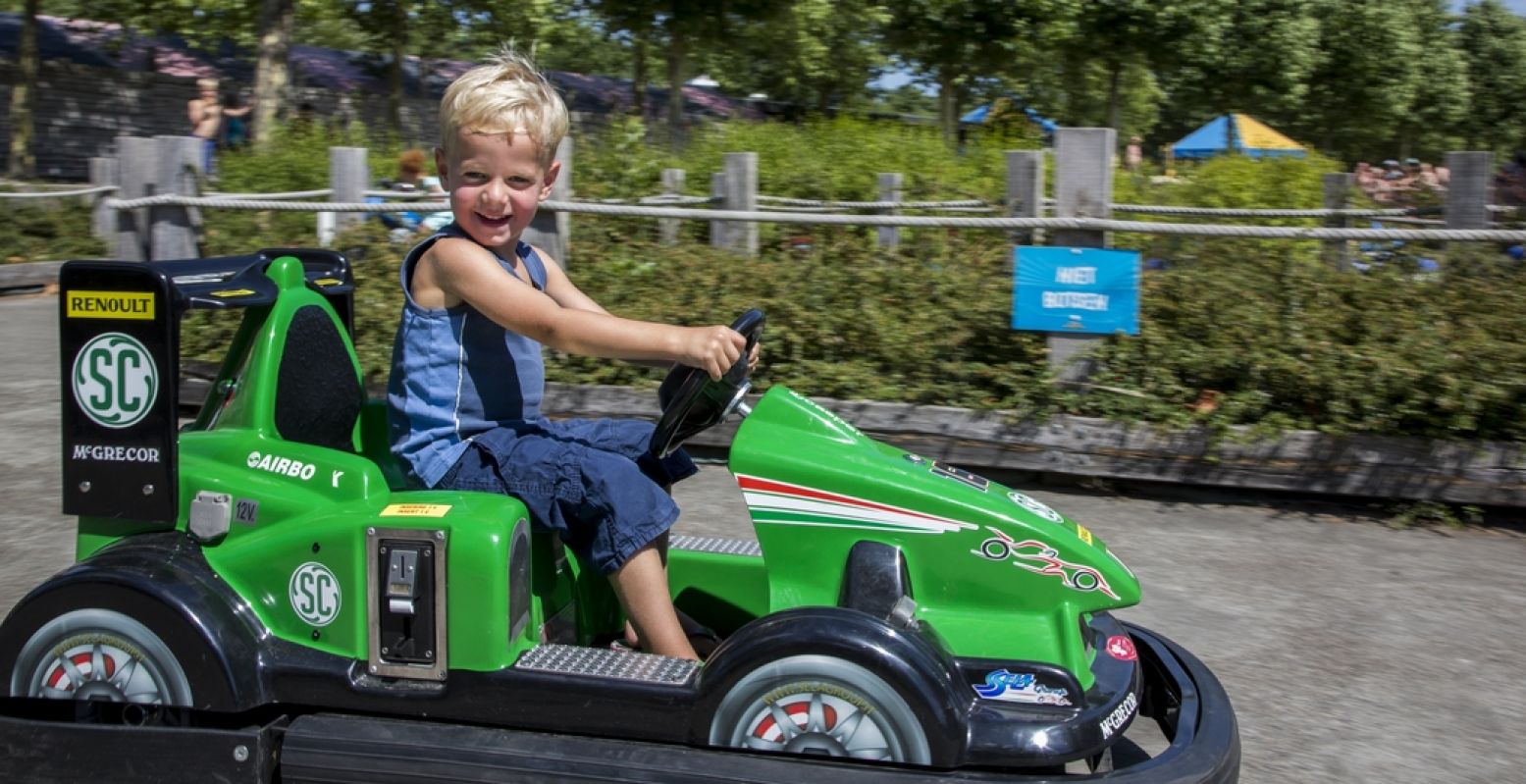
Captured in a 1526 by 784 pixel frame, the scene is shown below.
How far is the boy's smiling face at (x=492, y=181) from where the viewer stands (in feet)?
9.24

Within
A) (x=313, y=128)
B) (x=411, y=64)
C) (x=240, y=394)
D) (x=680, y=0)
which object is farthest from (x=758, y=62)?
(x=240, y=394)

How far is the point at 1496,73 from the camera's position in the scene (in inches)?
1741

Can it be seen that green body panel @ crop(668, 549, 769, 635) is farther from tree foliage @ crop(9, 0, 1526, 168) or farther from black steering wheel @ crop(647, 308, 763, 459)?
tree foliage @ crop(9, 0, 1526, 168)

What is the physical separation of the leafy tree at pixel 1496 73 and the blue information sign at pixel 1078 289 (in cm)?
4479

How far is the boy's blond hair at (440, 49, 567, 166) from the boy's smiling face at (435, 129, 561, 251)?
2cm

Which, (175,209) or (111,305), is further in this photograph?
(175,209)

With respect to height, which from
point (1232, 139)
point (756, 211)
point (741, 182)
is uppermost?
point (1232, 139)

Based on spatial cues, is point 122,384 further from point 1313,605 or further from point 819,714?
point 1313,605

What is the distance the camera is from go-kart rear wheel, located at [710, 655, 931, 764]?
245 centimetres

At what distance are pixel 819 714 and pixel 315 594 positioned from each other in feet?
3.46

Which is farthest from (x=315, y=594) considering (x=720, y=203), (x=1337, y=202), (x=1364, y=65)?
(x=1364, y=65)

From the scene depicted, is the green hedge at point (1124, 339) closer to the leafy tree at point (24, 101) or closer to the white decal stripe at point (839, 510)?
the white decal stripe at point (839, 510)

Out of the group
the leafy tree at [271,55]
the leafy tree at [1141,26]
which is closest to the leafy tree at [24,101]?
the leafy tree at [271,55]

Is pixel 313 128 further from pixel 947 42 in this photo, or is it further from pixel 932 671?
pixel 947 42
